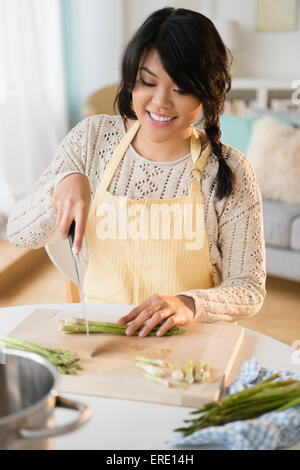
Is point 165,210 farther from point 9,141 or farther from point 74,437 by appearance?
point 9,141

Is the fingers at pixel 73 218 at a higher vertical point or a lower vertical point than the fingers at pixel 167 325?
higher

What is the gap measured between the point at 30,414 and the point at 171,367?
482 millimetres

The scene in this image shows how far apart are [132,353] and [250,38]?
5091 millimetres

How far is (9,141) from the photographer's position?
175 inches

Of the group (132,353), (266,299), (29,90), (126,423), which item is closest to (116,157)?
(132,353)

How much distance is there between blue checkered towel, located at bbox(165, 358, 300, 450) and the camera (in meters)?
0.84

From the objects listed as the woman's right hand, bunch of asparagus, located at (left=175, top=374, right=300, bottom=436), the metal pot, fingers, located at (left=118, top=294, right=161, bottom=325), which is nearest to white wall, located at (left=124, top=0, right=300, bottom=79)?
the woman's right hand

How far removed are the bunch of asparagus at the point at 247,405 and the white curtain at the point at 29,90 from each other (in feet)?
10.5

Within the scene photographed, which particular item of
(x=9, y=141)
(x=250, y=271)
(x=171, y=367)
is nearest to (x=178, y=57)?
(x=250, y=271)

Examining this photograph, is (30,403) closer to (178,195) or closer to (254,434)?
(254,434)

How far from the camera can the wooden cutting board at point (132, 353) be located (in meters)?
0.99

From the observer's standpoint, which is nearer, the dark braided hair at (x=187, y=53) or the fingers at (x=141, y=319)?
the fingers at (x=141, y=319)

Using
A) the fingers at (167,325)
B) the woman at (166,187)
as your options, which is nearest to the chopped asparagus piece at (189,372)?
the fingers at (167,325)

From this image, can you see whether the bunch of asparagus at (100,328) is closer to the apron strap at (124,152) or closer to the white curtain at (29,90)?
the apron strap at (124,152)
